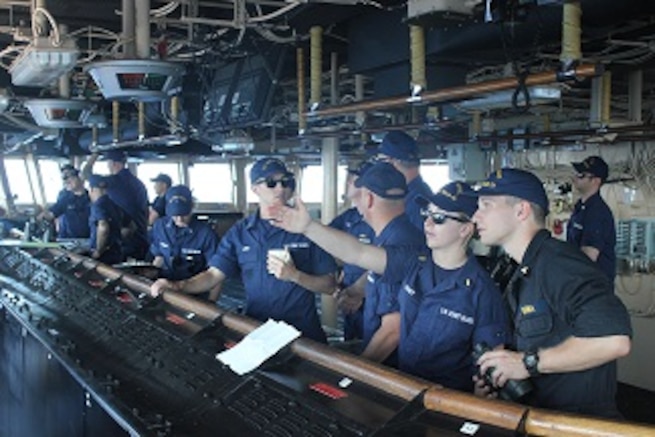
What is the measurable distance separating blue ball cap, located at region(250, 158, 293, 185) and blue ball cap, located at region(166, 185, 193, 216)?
1609 millimetres

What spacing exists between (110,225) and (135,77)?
2.40 meters

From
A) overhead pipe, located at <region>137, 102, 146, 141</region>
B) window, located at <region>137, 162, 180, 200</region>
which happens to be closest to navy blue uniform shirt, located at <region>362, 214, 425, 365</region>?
overhead pipe, located at <region>137, 102, 146, 141</region>

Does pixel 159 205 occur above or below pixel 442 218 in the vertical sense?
below

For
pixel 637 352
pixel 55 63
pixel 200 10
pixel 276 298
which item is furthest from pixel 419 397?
pixel 637 352

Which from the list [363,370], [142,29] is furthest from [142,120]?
[363,370]

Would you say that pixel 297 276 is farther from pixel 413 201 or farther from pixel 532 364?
pixel 532 364

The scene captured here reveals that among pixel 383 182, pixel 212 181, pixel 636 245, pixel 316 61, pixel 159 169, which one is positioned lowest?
pixel 636 245

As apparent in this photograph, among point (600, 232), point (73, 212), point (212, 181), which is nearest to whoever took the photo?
point (600, 232)

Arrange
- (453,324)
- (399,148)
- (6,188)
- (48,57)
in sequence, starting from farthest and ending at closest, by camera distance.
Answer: (6,188) → (399,148) → (48,57) → (453,324)

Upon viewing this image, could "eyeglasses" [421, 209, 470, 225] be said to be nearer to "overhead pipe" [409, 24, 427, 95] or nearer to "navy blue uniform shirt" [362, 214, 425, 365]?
"navy blue uniform shirt" [362, 214, 425, 365]

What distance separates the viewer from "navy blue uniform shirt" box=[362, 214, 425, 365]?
8.50 feet

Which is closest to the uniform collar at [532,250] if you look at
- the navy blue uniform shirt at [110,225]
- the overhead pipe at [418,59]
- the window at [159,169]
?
the overhead pipe at [418,59]

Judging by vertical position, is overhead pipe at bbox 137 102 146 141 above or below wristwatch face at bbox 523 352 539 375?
above

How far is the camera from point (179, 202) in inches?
172
